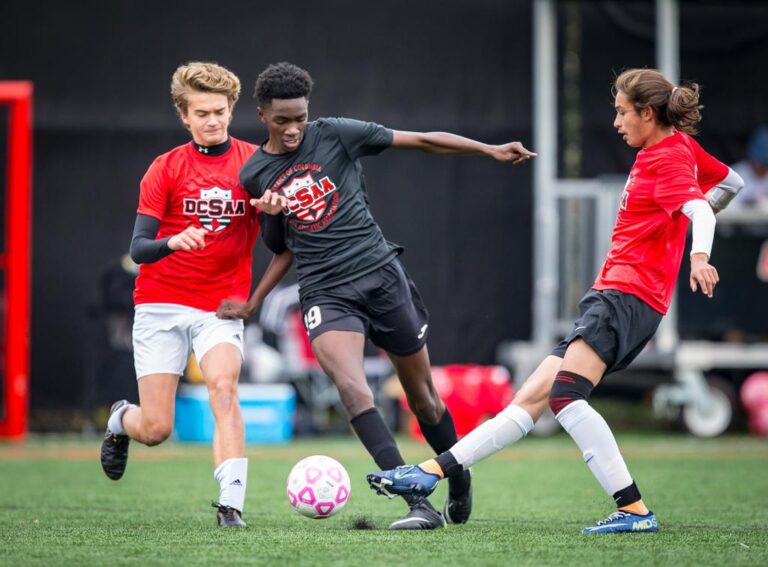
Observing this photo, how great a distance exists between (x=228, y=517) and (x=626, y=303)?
2.02m

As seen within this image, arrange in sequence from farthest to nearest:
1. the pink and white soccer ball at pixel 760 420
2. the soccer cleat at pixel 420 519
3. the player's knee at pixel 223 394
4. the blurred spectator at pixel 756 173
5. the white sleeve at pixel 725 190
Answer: the pink and white soccer ball at pixel 760 420, the blurred spectator at pixel 756 173, the player's knee at pixel 223 394, the white sleeve at pixel 725 190, the soccer cleat at pixel 420 519

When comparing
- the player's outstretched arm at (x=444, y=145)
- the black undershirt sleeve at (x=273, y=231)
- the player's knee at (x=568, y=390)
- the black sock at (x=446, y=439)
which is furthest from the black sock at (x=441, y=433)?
the player's outstretched arm at (x=444, y=145)

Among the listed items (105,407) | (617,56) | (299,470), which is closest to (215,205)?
(299,470)

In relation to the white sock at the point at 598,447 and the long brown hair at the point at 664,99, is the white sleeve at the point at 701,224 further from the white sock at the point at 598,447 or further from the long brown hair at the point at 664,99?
the white sock at the point at 598,447

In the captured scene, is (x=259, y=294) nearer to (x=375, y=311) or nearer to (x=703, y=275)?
(x=375, y=311)

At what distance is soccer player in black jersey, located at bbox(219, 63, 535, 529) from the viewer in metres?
5.61

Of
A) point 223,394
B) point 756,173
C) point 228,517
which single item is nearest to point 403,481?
point 228,517

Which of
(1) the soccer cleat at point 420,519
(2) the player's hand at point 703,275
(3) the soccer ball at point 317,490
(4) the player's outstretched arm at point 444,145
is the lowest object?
(1) the soccer cleat at point 420,519

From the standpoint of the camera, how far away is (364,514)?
6.41m

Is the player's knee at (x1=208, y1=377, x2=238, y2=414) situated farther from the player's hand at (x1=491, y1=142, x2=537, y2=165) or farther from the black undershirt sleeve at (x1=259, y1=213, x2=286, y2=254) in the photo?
the player's hand at (x1=491, y1=142, x2=537, y2=165)

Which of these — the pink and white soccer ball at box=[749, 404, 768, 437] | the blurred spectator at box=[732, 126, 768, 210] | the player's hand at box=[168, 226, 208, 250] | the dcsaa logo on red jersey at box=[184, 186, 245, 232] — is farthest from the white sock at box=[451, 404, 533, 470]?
the pink and white soccer ball at box=[749, 404, 768, 437]

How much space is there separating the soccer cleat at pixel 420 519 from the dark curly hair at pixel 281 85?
6.22 ft

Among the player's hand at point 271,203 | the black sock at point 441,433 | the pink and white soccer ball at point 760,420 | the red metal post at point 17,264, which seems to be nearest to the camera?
the player's hand at point 271,203

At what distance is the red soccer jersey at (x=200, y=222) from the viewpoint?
593 cm
